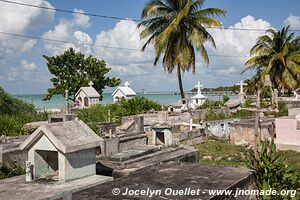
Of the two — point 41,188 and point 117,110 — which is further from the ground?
point 117,110

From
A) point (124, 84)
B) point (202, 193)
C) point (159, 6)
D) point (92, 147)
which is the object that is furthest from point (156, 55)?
point (202, 193)

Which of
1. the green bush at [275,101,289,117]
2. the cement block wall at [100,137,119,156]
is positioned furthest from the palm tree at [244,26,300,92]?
the cement block wall at [100,137,119,156]

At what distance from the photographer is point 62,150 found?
5602 mm

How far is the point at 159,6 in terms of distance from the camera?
2320 centimetres

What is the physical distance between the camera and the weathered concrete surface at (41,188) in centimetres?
505

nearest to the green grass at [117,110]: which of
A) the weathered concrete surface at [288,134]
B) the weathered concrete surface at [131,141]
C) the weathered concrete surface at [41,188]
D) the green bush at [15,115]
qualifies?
the green bush at [15,115]

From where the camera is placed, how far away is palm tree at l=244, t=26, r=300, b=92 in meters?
27.0

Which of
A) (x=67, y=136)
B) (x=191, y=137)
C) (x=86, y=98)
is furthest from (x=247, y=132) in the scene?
(x=86, y=98)

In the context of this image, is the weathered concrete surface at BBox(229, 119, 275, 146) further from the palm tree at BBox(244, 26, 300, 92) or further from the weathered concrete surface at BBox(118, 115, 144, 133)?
the palm tree at BBox(244, 26, 300, 92)

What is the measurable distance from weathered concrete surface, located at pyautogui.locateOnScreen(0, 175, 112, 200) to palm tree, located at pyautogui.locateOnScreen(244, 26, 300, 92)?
2343 centimetres

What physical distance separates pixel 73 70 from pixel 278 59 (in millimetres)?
19038

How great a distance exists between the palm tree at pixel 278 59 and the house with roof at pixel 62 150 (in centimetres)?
2295

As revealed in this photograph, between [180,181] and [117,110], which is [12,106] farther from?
[180,181]

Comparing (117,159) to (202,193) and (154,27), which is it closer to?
(202,193)
